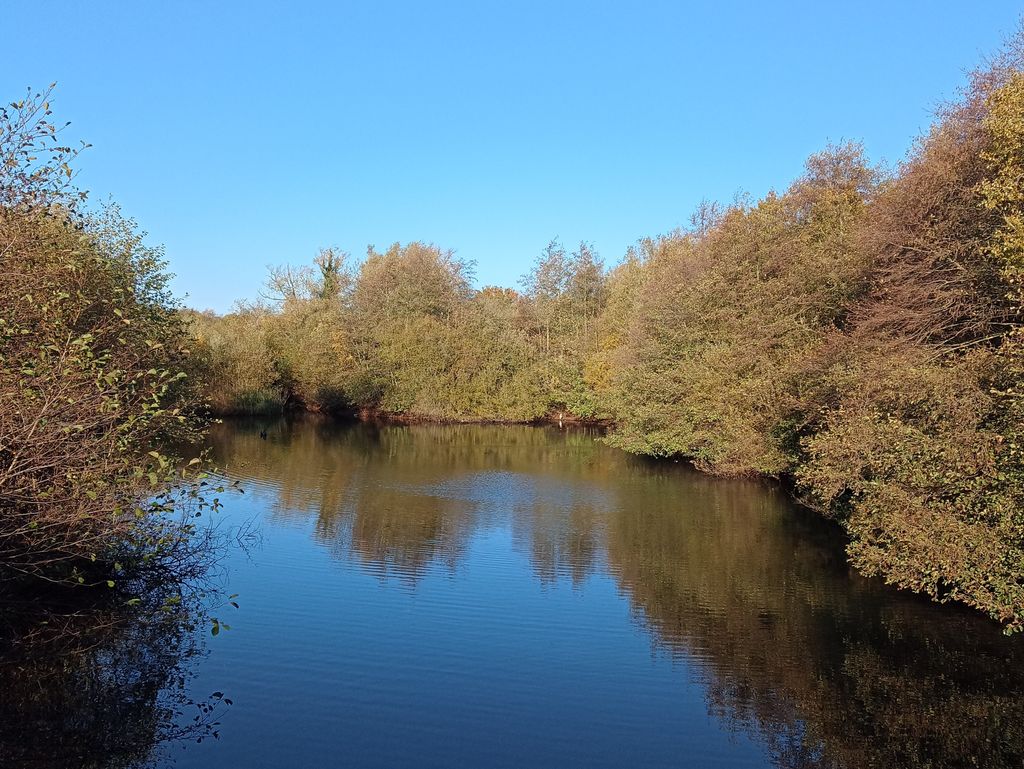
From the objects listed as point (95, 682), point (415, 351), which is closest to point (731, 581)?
point (95, 682)

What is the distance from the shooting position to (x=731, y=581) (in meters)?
15.6

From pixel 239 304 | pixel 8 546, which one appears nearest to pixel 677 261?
pixel 8 546

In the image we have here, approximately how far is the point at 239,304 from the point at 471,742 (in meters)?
60.1

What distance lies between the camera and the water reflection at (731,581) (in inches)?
372

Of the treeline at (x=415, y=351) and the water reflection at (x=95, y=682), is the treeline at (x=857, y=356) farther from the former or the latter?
the water reflection at (x=95, y=682)

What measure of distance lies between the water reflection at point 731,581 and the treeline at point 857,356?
99 cm

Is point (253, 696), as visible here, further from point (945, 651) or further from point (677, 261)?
point (677, 261)

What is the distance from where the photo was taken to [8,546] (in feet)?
30.3

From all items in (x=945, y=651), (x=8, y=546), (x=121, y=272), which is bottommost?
(x=945, y=651)

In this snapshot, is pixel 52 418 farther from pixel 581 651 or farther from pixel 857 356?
pixel 857 356

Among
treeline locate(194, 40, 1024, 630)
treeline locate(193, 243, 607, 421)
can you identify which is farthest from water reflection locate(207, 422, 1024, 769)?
treeline locate(193, 243, 607, 421)

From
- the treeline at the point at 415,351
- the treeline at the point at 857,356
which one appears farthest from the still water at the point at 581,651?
the treeline at the point at 415,351

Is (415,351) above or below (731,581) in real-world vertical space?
above

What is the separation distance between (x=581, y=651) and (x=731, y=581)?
5.19m
